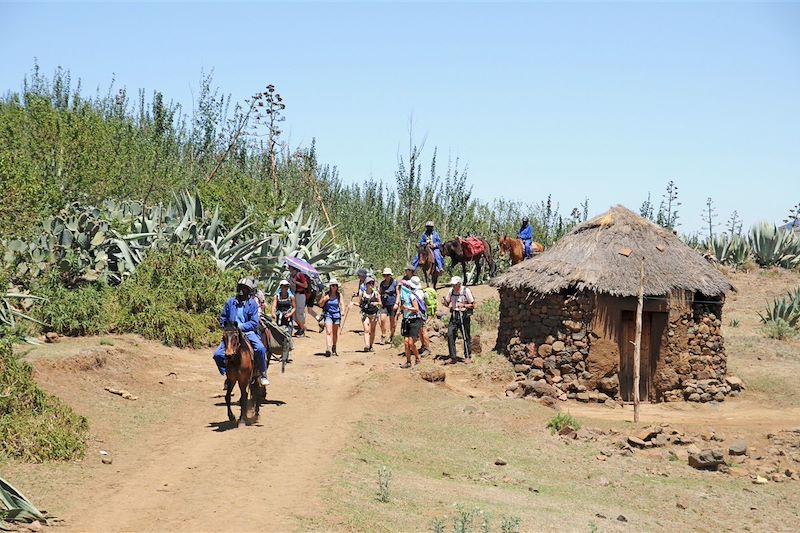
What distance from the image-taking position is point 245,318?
39.6 ft

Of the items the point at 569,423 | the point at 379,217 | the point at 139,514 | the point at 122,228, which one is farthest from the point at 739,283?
the point at 139,514

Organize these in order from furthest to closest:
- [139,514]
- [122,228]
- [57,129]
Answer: [57,129]
[122,228]
[139,514]

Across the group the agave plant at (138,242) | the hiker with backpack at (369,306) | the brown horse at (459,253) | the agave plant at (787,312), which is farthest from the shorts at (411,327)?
the agave plant at (787,312)

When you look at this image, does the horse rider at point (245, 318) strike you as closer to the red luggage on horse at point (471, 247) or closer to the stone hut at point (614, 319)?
the stone hut at point (614, 319)

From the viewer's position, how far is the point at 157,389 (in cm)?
1510

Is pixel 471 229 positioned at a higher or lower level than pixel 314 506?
higher

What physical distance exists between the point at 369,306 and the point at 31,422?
31.1 ft

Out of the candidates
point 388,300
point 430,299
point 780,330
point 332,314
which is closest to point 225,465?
point 332,314

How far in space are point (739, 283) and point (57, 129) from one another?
2167cm

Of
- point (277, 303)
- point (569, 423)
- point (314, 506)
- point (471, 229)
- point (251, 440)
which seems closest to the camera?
point (314, 506)

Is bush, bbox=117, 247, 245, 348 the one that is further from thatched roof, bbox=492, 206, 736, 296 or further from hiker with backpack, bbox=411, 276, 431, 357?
thatched roof, bbox=492, 206, 736, 296

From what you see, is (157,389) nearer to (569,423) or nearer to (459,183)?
(569,423)

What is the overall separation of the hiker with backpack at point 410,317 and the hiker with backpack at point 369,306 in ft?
3.62

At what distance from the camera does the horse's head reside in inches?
452
